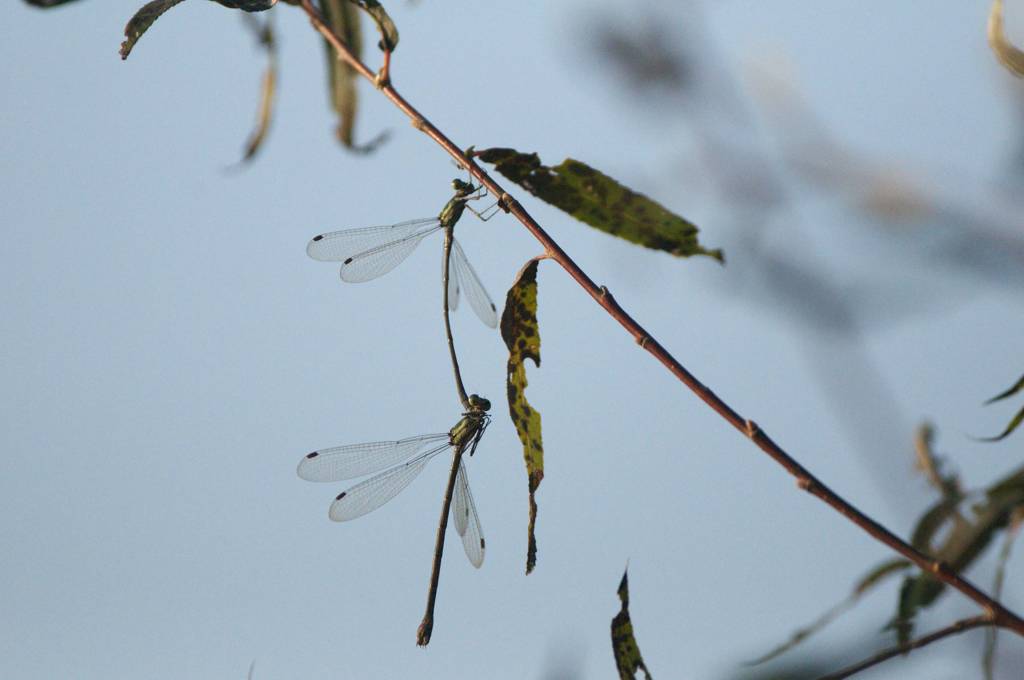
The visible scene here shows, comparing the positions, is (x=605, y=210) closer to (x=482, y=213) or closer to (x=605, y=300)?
(x=605, y=300)

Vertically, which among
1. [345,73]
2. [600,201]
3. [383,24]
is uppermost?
[345,73]

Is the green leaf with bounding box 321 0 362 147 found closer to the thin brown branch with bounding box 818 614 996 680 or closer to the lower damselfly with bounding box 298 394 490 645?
the lower damselfly with bounding box 298 394 490 645

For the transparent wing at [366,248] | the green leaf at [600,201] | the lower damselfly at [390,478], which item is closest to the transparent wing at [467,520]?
the lower damselfly at [390,478]

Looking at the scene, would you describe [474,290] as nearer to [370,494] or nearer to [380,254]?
Answer: [380,254]

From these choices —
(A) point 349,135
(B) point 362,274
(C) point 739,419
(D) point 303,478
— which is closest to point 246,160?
(A) point 349,135

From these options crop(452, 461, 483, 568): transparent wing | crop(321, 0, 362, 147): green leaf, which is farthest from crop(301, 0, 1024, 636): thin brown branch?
crop(452, 461, 483, 568): transparent wing

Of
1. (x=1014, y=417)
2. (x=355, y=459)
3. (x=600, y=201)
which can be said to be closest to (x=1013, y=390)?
(x=1014, y=417)
